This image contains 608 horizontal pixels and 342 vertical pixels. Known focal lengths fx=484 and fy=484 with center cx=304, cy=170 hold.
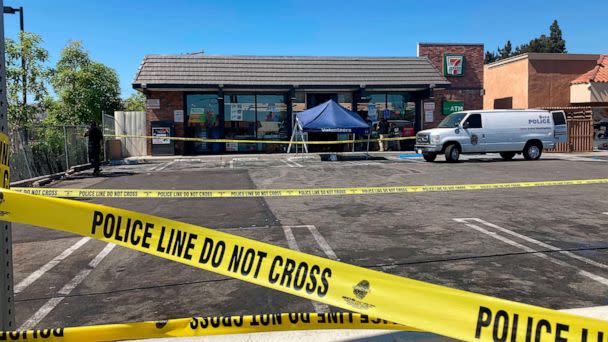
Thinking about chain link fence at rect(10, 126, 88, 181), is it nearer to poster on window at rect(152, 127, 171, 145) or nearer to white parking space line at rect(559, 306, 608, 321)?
poster on window at rect(152, 127, 171, 145)

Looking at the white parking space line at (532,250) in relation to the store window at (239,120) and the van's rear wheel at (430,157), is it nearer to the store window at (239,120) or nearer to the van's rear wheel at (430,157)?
the van's rear wheel at (430,157)

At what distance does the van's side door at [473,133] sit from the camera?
1944cm

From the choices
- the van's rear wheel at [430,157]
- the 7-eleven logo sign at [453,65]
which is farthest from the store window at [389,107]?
the van's rear wheel at [430,157]

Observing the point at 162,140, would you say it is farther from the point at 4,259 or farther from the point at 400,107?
the point at 4,259

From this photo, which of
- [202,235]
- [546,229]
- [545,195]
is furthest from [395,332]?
[545,195]

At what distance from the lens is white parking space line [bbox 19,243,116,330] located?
3.86m

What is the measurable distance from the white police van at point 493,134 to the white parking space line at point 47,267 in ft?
49.9

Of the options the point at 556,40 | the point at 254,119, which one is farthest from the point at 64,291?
the point at 556,40

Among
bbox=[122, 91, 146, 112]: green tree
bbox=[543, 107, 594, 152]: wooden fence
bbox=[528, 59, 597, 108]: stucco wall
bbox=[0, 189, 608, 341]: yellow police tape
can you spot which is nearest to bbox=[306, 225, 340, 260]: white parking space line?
bbox=[0, 189, 608, 341]: yellow police tape

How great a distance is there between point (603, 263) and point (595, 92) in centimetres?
2551

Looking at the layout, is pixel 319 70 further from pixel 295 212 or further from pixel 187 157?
pixel 295 212

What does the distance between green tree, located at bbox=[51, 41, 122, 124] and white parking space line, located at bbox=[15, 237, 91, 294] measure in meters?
26.5

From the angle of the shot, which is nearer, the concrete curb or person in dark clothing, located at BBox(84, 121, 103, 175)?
the concrete curb

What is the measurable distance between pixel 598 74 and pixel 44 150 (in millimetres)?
27953
